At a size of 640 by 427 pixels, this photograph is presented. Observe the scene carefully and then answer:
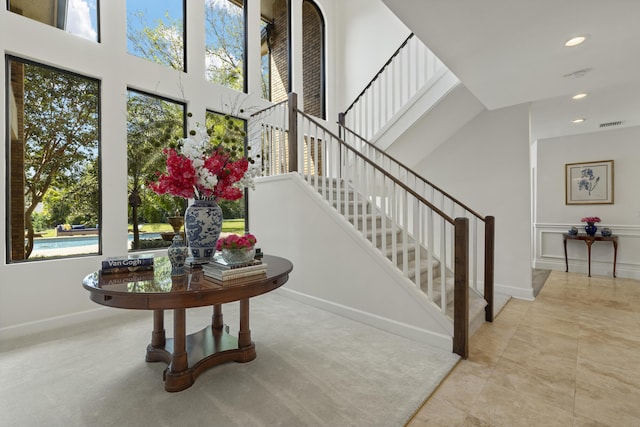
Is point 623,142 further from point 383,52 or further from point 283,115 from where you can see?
point 283,115

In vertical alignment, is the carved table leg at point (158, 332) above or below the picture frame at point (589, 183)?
below

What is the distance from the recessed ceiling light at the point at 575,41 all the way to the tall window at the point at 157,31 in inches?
161

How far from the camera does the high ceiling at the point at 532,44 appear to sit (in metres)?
1.96

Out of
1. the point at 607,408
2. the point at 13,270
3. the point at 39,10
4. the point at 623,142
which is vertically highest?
the point at 39,10

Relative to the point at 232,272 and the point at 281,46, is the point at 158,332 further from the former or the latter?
the point at 281,46

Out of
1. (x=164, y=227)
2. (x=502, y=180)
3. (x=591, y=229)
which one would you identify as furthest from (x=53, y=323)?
(x=591, y=229)

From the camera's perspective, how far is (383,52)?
563 cm

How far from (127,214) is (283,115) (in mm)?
2189

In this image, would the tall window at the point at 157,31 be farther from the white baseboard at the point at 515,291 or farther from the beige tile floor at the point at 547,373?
the white baseboard at the point at 515,291

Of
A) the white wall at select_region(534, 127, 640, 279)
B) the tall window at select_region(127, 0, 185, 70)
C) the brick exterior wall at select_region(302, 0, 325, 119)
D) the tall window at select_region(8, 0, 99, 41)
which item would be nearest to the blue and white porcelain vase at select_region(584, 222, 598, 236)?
the white wall at select_region(534, 127, 640, 279)

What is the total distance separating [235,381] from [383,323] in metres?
1.38

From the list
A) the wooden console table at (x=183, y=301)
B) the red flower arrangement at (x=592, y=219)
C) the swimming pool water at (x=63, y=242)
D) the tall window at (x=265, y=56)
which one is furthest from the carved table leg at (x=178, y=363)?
the red flower arrangement at (x=592, y=219)

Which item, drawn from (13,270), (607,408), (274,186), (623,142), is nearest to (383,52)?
(274,186)

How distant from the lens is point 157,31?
3.64m
